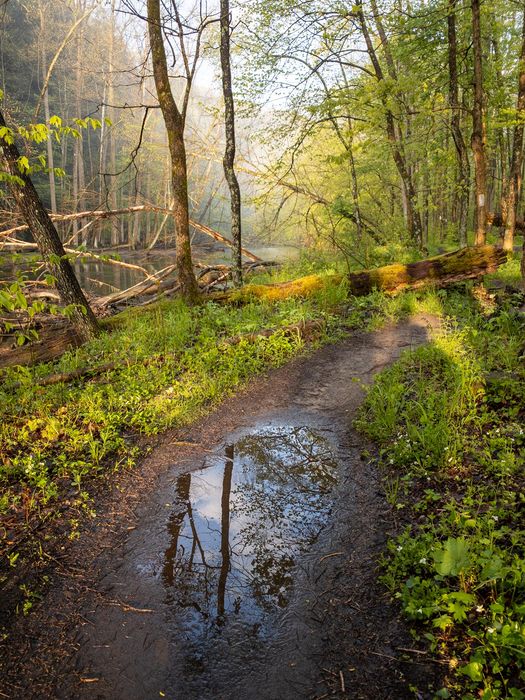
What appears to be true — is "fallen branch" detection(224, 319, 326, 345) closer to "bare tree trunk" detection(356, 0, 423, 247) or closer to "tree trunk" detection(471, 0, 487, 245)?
"tree trunk" detection(471, 0, 487, 245)

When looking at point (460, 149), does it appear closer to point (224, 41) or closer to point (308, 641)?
point (224, 41)

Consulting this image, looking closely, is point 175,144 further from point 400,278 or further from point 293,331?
point 400,278

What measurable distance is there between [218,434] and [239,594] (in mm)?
2293

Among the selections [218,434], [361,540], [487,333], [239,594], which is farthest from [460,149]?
[239,594]

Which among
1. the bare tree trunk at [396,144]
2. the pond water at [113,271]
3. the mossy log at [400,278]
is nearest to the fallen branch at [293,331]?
the mossy log at [400,278]

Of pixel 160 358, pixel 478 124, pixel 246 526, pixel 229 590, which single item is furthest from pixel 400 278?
pixel 229 590

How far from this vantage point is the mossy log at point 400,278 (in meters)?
8.84

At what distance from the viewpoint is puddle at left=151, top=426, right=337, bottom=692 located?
260cm

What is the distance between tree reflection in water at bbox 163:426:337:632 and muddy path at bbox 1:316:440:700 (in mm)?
11

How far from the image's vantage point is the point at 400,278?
9336 millimetres

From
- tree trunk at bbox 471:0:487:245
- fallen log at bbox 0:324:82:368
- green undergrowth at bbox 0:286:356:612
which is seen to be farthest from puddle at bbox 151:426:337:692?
tree trunk at bbox 471:0:487:245

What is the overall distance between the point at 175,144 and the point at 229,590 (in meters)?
7.92

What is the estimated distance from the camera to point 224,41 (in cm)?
952

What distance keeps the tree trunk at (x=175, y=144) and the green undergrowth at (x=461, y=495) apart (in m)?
5.04
